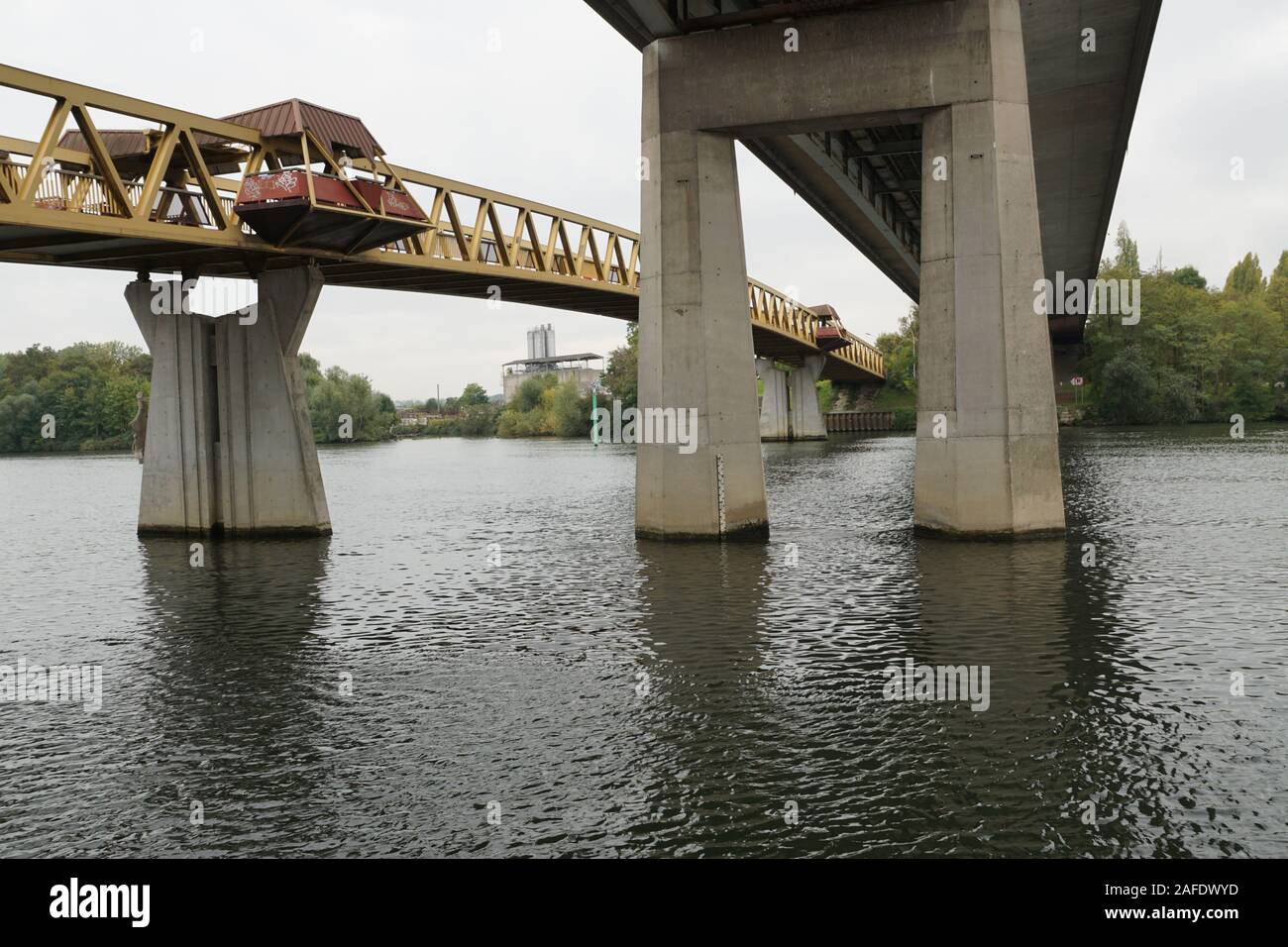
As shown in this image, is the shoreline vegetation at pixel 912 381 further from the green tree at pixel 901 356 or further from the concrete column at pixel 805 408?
the concrete column at pixel 805 408

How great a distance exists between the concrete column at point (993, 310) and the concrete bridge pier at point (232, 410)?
16290mm

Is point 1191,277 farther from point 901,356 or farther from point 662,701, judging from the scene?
point 662,701

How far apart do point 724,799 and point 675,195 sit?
1822 cm

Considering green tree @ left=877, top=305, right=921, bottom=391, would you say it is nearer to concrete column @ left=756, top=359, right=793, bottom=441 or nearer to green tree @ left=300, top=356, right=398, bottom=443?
concrete column @ left=756, top=359, right=793, bottom=441

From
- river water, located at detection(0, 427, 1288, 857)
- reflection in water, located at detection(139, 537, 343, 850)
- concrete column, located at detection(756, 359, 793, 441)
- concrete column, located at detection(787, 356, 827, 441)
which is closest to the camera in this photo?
river water, located at detection(0, 427, 1288, 857)

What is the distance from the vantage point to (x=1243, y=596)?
16750 millimetres

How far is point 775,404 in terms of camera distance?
10850 cm

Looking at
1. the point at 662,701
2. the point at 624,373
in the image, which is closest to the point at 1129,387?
the point at 624,373

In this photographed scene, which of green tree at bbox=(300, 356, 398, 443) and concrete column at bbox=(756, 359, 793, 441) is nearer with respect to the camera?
concrete column at bbox=(756, 359, 793, 441)

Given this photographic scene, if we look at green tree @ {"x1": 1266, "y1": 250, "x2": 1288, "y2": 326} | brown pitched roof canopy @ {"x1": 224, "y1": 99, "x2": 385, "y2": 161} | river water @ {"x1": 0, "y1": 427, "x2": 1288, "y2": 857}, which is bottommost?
river water @ {"x1": 0, "y1": 427, "x2": 1288, "y2": 857}

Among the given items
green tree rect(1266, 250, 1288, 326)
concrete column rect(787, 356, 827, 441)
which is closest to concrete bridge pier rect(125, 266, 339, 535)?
concrete column rect(787, 356, 827, 441)

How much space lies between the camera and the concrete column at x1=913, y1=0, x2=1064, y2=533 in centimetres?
2252

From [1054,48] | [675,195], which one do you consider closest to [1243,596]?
[675,195]

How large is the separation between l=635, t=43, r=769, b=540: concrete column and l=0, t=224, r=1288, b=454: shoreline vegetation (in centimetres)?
3943
